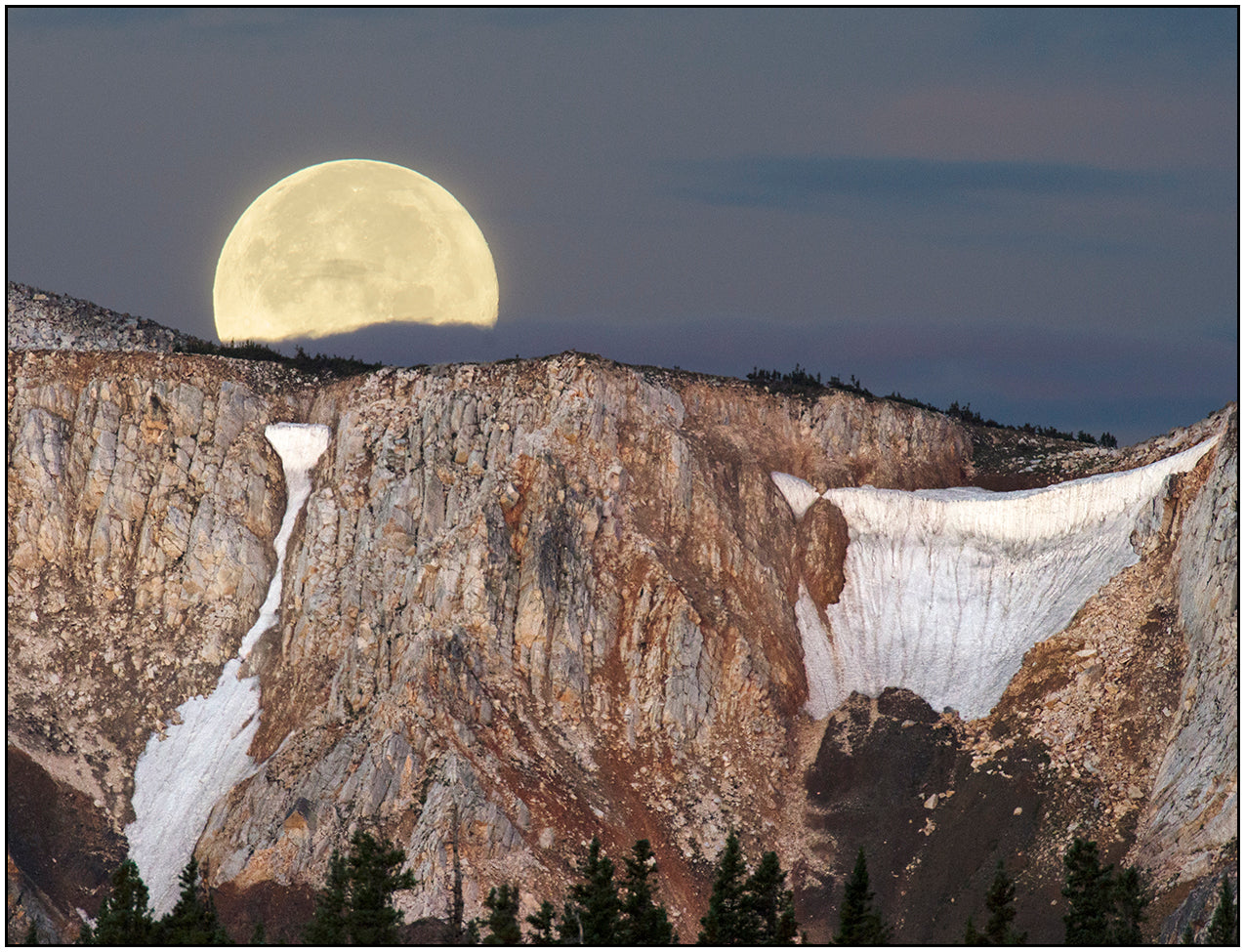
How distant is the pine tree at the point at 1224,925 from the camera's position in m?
60.7

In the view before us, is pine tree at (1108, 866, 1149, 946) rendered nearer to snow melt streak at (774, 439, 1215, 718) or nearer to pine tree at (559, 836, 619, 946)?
snow melt streak at (774, 439, 1215, 718)

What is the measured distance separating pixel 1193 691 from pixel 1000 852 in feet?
29.9

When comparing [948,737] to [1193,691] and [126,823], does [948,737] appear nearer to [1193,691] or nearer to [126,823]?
[1193,691]

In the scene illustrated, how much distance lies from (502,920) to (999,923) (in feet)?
51.2

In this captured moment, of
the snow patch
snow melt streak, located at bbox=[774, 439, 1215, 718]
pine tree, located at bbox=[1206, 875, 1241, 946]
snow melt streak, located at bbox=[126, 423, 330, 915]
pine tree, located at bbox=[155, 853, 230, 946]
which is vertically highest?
the snow patch

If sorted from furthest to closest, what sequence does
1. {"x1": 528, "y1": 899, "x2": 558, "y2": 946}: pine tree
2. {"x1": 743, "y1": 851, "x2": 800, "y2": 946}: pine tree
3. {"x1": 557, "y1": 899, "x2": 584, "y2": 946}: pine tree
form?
{"x1": 743, "y1": 851, "x2": 800, "y2": 946}: pine tree < {"x1": 528, "y1": 899, "x2": 558, "y2": 946}: pine tree < {"x1": 557, "y1": 899, "x2": 584, "y2": 946}: pine tree

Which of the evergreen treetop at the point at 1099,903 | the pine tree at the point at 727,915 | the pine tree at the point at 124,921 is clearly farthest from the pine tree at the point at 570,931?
the evergreen treetop at the point at 1099,903

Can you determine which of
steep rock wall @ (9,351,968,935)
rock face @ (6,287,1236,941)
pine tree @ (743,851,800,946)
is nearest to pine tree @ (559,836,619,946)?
pine tree @ (743,851,800,946)

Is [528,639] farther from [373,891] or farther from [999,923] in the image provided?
[999,923]

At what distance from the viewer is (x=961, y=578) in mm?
89438

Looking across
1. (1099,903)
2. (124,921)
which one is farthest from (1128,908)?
(124,921)

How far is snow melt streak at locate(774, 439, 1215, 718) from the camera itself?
84.4 m

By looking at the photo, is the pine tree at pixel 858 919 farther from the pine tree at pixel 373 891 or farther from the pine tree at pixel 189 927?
the pine tree at pixel 189 927

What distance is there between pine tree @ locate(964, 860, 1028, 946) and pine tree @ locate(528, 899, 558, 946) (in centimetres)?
1333
